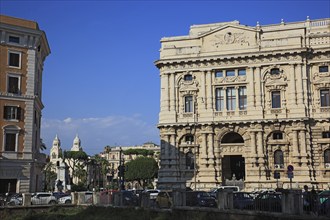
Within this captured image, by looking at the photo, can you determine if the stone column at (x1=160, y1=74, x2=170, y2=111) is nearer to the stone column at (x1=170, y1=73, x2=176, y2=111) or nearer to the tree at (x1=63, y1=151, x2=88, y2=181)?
the stone column at (x1=170, y1=73, x2=176, y2=111)

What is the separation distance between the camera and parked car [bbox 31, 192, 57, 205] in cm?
3903

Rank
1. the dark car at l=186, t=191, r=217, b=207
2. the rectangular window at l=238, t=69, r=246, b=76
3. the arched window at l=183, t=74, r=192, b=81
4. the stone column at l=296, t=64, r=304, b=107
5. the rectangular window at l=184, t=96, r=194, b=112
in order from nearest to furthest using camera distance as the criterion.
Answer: the dark car at l=186, t=191, r=217, b=207, the stone column at l=296, t=64, r=304, b=107, the rectangular window at l=238, t=69, r=246, b=76, the rectangular window at l=184, t=96, r=194, b=112, the arched window at l=183, t=74, r=192, b=81

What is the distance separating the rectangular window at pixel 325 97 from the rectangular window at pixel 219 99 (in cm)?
1151

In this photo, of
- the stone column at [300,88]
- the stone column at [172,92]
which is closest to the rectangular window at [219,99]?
the stone column at [172,92]

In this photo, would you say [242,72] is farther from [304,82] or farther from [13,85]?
[13,85]

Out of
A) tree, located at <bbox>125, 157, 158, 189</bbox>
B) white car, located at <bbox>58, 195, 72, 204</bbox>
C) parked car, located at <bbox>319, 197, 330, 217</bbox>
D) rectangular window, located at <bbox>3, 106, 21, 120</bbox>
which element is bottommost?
white car, located at <bbox>58, 195, 72, 204</bbox>

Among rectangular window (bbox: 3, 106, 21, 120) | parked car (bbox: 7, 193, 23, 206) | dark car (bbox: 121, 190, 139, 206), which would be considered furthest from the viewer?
rectangular window (bbox: 3, 106, 21, 120)

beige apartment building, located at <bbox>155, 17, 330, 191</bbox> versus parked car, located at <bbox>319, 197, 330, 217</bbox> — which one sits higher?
beige apartment building, located at <bbox>155, 17, 330, 191</bbox>

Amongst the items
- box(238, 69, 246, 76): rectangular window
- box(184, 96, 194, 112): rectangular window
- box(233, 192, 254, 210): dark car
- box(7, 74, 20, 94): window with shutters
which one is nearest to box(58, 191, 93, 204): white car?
box(7, 74, 20, 94): window with shutters

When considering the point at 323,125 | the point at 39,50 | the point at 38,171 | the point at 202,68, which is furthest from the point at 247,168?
the point at 39,50

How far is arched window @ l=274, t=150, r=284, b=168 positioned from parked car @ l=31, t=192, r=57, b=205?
25781 millimetres

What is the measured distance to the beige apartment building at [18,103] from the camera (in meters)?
44.5

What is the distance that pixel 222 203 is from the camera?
26.4 metres

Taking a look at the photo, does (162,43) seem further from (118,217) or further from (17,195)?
(118,217)
